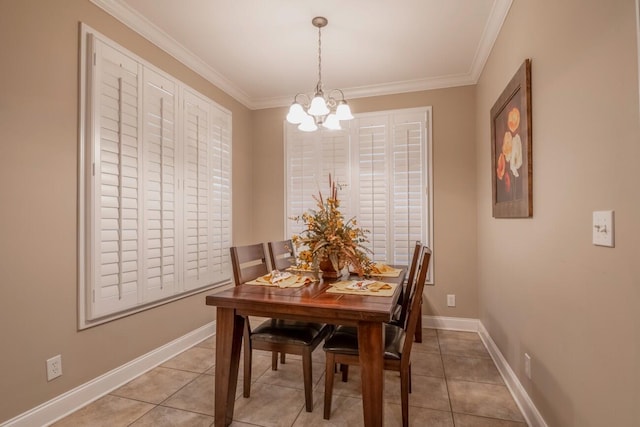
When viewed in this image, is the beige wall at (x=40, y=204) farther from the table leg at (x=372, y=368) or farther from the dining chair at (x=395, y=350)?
the table leg at (x=372, y=368)

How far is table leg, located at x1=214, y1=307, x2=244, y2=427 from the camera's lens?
1728mm

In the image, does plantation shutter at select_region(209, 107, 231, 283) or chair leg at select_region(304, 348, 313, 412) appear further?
plantation shutter at select_region(209, 107, 231, 283)

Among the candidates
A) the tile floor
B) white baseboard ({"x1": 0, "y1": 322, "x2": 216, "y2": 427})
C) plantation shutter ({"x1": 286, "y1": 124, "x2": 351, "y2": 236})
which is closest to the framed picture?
the tile floor

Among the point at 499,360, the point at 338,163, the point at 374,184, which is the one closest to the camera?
the point at 499,360

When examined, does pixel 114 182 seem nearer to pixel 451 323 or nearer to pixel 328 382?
pixel 328 382

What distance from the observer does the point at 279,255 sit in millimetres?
2729

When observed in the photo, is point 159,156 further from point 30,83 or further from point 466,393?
point 466,393

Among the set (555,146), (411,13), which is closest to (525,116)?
(555,146)

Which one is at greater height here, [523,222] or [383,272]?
[523,222]

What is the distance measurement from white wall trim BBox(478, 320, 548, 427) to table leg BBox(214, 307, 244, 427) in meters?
1.63

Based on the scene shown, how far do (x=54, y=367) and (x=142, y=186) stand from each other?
Answer: 1.24 meters

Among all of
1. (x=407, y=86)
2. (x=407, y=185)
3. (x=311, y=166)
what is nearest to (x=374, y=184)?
(x=407, y=185)

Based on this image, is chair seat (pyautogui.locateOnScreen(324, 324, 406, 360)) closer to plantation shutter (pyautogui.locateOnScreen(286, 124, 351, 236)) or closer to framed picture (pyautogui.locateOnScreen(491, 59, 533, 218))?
framed picture (pyautogui.locateOnScreen(491, 59, 533, 218))

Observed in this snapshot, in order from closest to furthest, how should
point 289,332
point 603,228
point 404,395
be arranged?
point 603,228 < point 404,395 < point 289,332
